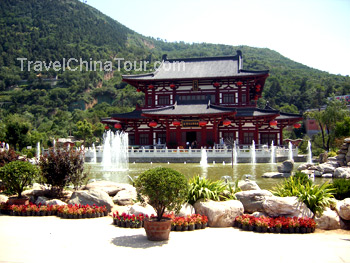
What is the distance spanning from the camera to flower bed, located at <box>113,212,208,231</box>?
29.0 ft

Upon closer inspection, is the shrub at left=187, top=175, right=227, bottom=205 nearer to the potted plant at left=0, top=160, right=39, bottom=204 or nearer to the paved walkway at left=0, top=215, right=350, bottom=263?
the paved walkway at left=0, top=215, right=350, bottom=263

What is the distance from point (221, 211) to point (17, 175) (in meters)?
7.07

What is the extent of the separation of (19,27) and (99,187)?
15297cm

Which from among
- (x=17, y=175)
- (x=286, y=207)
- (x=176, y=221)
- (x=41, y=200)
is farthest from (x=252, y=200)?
(x=17, y=175)

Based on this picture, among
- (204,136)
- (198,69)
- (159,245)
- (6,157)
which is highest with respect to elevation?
(198,69)

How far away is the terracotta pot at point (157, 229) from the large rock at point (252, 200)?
3.51 metres

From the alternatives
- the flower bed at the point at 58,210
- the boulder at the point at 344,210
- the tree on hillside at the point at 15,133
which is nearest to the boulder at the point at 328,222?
the boulder at the point at 344,210

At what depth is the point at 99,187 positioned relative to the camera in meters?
12.9

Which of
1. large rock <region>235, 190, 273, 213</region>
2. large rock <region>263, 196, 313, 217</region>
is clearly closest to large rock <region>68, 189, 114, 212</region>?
large rock <region>235, 190, 273, 213</region>

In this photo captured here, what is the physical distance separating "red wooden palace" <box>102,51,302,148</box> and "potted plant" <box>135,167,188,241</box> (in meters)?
25.4

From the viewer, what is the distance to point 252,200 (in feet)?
34.2

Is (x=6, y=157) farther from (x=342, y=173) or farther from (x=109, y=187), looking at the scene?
(x=342, y=173)

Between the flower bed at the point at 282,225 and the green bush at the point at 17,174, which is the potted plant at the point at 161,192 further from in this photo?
the green bush at the point at 17,174

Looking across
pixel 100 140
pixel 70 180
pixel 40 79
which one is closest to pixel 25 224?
pixel 70 180
